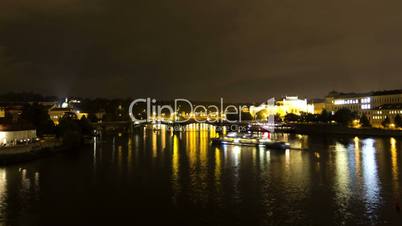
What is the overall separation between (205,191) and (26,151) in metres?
5.92

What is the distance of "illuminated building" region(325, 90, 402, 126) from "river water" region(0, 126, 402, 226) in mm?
12498

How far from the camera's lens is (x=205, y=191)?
707 centimetres

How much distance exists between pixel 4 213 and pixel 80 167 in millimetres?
4023

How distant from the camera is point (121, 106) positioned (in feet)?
145

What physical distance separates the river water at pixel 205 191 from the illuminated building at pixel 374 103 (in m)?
Answer: 12.5

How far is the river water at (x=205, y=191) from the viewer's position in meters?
5.60

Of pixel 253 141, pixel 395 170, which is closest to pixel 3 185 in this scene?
pixel 395 170

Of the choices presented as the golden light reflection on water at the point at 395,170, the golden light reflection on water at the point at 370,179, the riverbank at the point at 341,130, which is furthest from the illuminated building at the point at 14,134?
the riverbank at the point at 341,130

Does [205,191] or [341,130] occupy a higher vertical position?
[341,130]

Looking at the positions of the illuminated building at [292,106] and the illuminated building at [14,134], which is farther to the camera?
the illuminated building at [292,106]

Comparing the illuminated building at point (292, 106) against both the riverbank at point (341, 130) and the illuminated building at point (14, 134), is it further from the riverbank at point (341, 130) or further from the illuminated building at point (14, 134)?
the illuminated building at point (14, 134)

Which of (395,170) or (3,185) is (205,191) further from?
(395,170)

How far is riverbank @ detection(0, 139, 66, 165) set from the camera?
9.88 m

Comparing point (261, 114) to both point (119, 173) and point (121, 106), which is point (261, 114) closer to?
point (121, 106)
